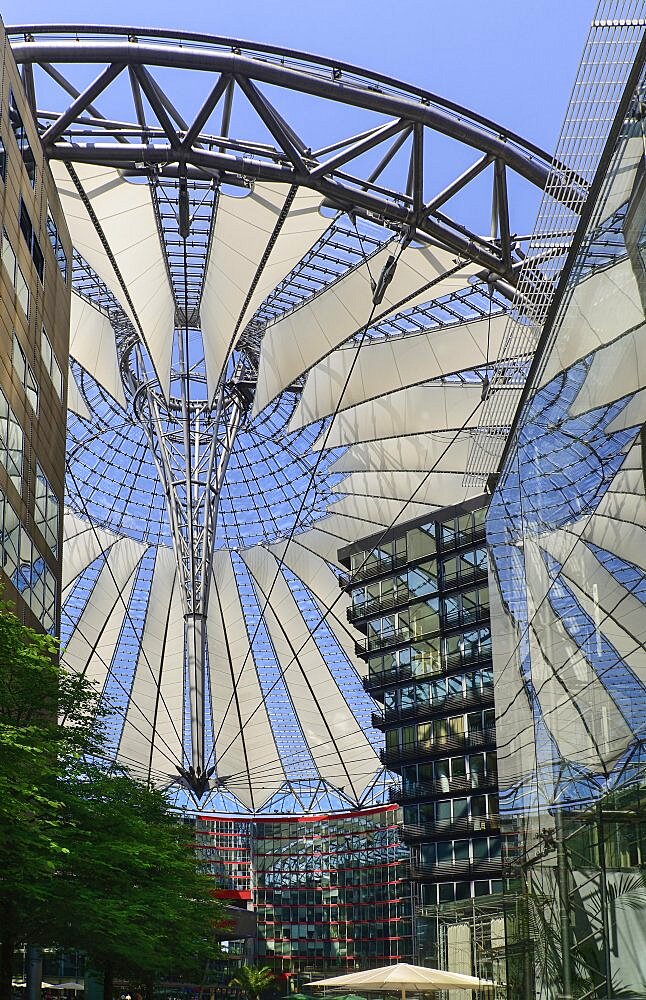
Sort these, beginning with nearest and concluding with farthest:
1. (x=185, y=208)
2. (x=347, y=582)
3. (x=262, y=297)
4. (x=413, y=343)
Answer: (x=185, y=208)
(x=262, y=297)
(x=413, y=343)
(x=347, y=582)

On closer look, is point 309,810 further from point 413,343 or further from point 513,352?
point 513,352

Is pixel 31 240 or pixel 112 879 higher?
pixel 31 240

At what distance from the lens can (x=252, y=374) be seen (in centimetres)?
6003

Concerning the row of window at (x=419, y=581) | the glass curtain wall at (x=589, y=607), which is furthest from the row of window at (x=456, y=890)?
the glass curtain wall at (x=589, y=607)

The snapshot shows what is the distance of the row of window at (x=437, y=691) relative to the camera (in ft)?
181

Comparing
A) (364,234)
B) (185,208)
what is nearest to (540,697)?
(185,208)

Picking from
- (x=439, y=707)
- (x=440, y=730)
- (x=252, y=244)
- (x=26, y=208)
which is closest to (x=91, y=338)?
(x=252, y=244)

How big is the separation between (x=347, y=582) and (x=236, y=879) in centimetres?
4402

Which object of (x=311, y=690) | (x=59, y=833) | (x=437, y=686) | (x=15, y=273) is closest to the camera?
(x=59, y=833)

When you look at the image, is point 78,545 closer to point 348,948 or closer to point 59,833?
point 348,948

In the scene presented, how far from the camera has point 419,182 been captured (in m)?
32.9

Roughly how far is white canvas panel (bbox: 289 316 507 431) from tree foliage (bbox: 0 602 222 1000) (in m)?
26.0

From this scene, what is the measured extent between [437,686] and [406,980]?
2883 centimetres

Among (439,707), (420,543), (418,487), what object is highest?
(418,487)
